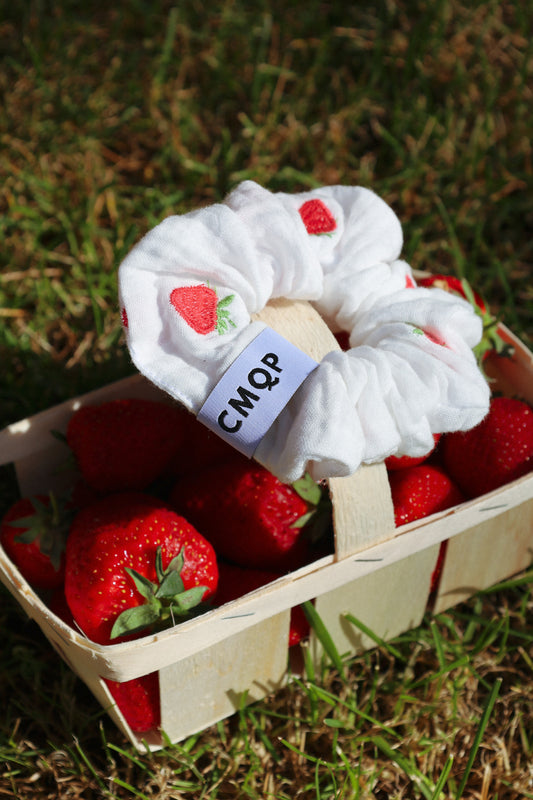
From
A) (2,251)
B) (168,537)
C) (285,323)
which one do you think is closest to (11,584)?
(168,537)

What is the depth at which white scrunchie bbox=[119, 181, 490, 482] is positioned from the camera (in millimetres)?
898

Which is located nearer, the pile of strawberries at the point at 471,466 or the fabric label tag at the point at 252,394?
the fabric label tag at the point at 252,394

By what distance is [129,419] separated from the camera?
3.86 feet

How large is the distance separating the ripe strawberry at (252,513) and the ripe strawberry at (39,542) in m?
0.16

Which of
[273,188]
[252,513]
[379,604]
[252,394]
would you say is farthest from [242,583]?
[273,188]

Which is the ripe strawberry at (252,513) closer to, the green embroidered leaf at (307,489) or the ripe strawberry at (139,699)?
the green embroidered leaf at (307,489)

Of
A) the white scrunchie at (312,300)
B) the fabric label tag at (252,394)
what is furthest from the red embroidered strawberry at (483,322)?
the fabric label tag at (252,394)

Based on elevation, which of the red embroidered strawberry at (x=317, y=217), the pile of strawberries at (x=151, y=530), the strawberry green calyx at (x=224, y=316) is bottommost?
the pile of strawberries at (x=151, y=530)

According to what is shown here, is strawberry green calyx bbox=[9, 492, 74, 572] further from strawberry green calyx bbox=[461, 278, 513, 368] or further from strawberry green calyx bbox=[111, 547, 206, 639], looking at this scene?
strawberry green calyx bbox=[461, 278, 513, 368]

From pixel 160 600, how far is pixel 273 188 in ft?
3.52

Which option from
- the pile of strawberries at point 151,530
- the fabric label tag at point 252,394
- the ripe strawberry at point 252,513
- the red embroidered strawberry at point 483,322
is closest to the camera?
the fabric label tag at point 252,394

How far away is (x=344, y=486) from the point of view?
97 centimetres

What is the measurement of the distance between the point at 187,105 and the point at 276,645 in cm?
131

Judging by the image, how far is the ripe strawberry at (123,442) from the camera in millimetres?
1162
